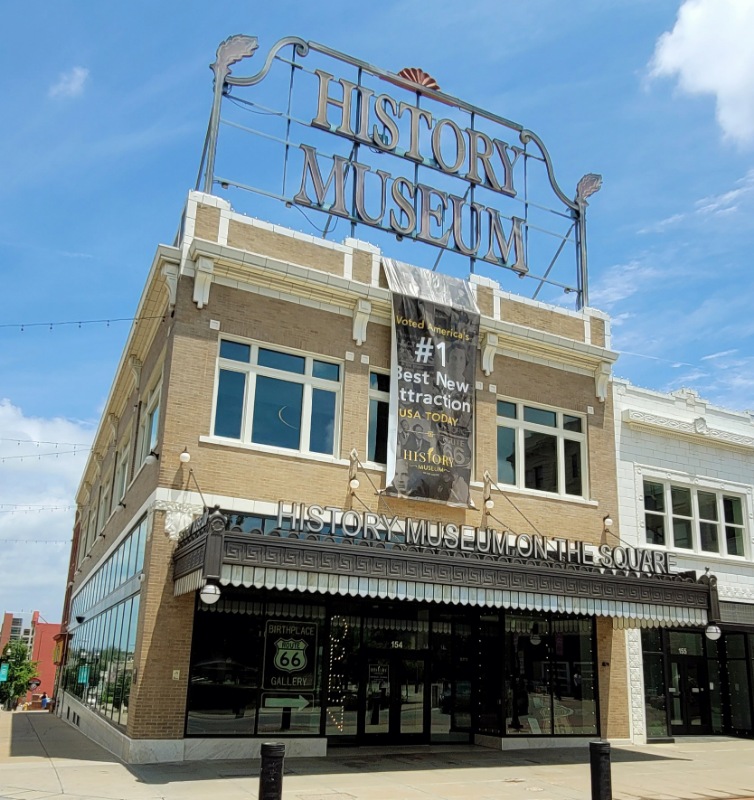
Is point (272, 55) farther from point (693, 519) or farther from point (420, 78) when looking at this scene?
point (693, 519)

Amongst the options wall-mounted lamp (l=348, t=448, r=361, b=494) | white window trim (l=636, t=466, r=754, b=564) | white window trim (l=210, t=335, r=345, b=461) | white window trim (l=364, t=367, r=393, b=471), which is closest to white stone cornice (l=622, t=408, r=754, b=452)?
white window trim (l=636, t=466, r=754, b=564)

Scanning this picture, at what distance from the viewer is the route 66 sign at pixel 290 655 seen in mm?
16578

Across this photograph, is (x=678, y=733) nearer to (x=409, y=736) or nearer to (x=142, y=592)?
(x=409, y=736)

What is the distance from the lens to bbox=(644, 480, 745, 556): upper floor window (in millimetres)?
23141

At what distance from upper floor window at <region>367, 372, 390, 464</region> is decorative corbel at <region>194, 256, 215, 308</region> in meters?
4.21

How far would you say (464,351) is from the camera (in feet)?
64.8

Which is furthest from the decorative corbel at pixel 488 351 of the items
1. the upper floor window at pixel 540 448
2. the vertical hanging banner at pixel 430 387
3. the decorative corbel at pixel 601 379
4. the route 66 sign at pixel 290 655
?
the route 66 sign at pixel 290 655

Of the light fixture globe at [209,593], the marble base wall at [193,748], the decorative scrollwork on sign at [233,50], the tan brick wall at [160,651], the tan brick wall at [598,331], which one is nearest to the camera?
the light fixture globe at [209,593]

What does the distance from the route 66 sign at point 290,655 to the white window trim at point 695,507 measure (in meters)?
10.3

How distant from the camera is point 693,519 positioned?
78.3 ft

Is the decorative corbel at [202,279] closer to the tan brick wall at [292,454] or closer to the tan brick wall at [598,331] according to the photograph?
the tan brick wall at [292,454]

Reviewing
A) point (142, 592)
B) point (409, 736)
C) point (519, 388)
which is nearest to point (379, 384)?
point (519, 388)

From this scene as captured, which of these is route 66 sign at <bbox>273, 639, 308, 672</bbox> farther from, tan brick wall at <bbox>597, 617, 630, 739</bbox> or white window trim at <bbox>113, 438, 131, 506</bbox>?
white window trim at <bbox>113, 438, 131, 506</bbox>

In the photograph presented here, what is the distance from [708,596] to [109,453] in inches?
821
